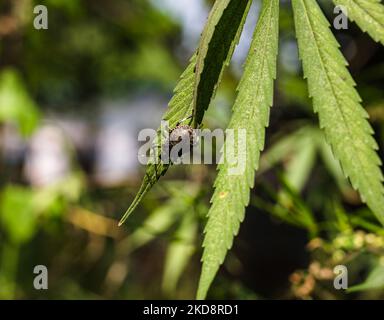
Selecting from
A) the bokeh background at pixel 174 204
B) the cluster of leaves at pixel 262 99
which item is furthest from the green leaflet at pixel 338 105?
the bokeh background at pixel 174 204

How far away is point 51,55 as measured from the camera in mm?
2092

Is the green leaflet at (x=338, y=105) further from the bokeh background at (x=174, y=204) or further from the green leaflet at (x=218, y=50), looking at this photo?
the bokeh background at (x=174, y=204)

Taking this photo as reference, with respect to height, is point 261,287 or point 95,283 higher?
point 95,283

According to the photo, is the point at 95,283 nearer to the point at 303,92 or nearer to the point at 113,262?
the point at 113,262

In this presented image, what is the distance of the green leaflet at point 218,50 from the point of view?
489mm

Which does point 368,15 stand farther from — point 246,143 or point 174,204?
point 174,204

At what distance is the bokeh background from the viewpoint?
91cm

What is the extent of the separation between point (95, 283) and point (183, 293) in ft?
1.15

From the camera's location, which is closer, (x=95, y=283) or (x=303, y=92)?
(x=303, y=92)

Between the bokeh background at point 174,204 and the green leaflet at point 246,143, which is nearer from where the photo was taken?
the green leaflet at point 246,143

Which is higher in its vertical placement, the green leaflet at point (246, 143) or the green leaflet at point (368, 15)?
the green leaflet at point (368, 15)

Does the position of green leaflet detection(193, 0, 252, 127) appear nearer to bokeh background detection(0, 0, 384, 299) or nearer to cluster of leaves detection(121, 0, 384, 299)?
cluster of leaves detection(121, 0, 384, 299)

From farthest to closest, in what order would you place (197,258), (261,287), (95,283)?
(95,283), (197,258), (261,287)
